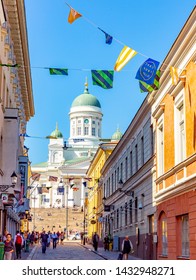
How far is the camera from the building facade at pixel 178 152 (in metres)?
15.7

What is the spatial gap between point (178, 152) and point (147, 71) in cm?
447

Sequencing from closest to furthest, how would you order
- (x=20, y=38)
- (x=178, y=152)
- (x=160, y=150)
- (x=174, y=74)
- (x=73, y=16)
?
(x=73, y=16)
(x=174, y=74)
(x=178, y=152)
(x=160, y=150)
(x=20, y=38)

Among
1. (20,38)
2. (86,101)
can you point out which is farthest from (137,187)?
(86,101)

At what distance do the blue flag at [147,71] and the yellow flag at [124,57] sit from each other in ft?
2.10

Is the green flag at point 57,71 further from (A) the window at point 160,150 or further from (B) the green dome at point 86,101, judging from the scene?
(B) the green dome at point 86,101

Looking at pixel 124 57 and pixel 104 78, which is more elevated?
pixel 124 57

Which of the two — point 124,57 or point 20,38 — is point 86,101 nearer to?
point 20,38

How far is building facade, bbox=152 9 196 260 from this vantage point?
15719 millimetres

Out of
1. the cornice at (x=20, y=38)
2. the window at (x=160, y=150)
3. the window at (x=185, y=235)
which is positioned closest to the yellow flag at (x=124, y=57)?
the window at (x=185, y=235)

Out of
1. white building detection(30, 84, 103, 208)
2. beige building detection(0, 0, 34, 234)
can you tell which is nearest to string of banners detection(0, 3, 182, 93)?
beige building detection(0, 0, 34, 234)

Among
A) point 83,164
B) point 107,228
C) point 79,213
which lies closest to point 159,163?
point 107,228

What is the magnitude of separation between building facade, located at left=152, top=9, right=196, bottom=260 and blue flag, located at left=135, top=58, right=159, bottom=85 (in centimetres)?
191

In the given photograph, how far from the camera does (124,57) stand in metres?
13.7
